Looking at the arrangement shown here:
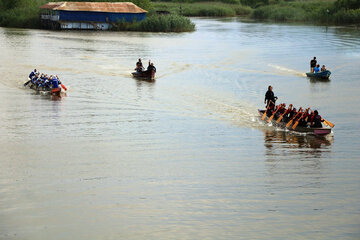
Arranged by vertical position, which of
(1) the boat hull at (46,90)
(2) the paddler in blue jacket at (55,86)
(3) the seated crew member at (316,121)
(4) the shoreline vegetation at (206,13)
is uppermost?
(4) the shoreline vegetation at (206,13)

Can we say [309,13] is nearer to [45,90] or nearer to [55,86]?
[45,90]

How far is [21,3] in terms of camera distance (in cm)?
8781

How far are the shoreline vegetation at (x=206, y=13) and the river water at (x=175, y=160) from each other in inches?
1477

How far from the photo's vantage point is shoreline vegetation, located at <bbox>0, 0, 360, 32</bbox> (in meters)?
76.4

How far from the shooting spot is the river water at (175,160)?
1327cm

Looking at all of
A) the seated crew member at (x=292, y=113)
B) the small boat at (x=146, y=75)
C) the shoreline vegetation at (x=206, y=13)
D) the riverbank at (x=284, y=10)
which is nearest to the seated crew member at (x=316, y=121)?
the seated crew member at (x=292, y=113)

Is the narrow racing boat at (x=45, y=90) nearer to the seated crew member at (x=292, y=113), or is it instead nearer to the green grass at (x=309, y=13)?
the seated crew member at (x=292, y=113)

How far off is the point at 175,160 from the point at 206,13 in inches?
3646

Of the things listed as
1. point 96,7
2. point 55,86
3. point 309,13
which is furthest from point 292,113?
point 309,13

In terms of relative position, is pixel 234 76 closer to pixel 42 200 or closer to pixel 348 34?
pixel 42 200

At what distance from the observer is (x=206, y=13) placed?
354ft

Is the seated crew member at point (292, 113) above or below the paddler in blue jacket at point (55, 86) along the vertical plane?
below

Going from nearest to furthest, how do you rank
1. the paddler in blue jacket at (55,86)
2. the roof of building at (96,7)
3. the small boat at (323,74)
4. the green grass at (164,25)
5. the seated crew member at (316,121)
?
the seated crew member at (316,121)
the paddler in blue jacket at (55,86)
the small boat at (323,74)
the green grass at (164,25)
the roof of building at (96,7)

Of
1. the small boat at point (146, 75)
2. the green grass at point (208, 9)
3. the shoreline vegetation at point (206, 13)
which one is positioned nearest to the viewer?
the small boat at point (146, 75)
